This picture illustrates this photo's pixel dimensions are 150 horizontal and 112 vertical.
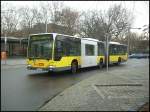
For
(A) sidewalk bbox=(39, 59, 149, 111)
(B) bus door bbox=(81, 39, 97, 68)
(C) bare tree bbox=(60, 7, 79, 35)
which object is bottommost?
(A) sidewalk bbox=(39, 59, 149, 111)

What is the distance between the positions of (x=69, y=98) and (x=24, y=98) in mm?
1468

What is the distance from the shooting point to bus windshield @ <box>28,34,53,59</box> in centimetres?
1856

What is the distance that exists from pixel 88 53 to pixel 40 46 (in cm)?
602

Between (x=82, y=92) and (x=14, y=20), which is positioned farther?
(x=14, y=20)

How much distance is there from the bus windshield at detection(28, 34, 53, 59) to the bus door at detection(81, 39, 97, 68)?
14.9 ft

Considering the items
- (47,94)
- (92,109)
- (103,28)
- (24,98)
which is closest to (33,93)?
(47,94)

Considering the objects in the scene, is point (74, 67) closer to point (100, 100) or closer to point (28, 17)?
point (100, 100)

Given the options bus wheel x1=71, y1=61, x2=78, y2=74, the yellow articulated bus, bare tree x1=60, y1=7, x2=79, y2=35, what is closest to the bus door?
the yellow articulated bus

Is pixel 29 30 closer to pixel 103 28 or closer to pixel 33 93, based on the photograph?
pixel 103 28

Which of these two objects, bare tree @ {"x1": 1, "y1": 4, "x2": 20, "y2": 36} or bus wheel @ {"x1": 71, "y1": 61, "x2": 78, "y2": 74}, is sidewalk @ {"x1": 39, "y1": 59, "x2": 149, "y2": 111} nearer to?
bus wheel @ {"x1": 71, "y1": 61, "x2": 78, "y2": 74}

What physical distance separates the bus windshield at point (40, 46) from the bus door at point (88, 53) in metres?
4.53

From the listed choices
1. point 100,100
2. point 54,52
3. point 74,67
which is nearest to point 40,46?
point 54,52

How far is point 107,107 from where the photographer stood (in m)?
8.02

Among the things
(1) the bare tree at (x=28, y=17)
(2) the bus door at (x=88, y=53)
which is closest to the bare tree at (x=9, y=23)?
(1) the bare tree at (x=28, y=17)
